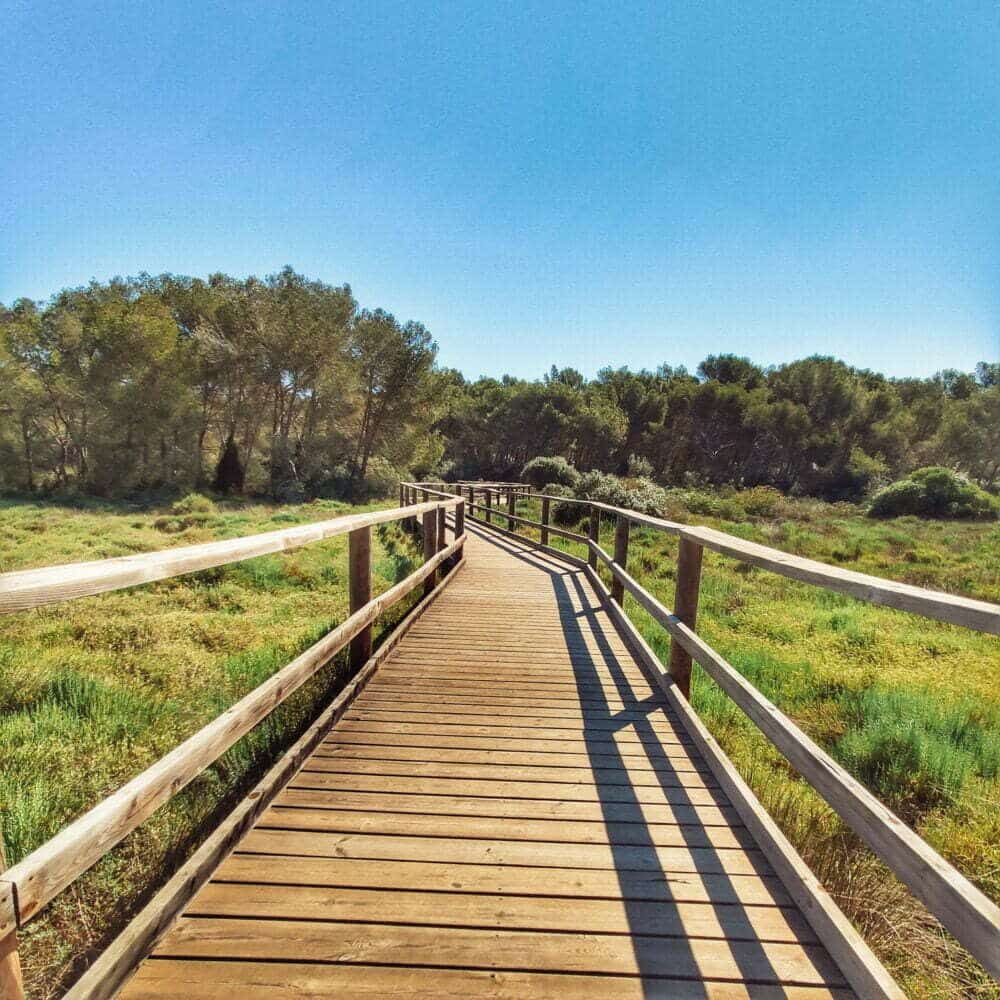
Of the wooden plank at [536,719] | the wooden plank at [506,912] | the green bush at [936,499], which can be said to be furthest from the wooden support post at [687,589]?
the green bush at [936,499]

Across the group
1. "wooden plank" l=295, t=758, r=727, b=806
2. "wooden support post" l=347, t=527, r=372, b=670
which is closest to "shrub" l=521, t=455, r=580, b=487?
"wooden support post" l=347, t=527, r=372, b=670

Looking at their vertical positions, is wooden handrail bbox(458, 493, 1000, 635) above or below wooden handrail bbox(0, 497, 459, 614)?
above

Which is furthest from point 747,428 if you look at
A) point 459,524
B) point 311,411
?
point 459,524

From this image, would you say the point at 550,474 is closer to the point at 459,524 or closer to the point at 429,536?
the point at 459,524

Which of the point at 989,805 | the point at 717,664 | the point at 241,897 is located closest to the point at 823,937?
the point at 717,664

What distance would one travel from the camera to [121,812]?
132 cm

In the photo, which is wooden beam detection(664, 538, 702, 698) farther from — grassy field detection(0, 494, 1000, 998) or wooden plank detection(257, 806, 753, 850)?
wooden plank detection(257, 806, 753, 850)

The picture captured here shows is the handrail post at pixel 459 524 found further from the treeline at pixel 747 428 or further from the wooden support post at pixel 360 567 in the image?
the treeline at pixel 747 428

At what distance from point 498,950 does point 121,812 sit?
1.09 metres

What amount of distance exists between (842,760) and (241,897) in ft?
12.1

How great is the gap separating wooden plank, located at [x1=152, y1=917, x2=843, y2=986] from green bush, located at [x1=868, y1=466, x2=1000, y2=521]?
29.9 meters

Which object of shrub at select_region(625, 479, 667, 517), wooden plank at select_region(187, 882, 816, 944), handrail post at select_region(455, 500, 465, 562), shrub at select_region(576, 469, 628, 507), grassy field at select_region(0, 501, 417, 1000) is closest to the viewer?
wooden plank at select_region(187, 882, 816, 944)

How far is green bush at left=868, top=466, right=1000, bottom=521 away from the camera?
2434 cm

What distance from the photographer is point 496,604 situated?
6.06 meters
